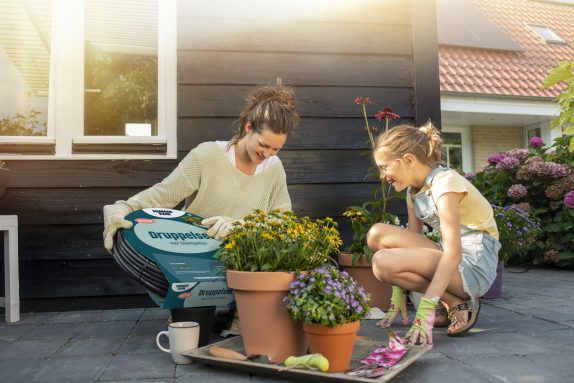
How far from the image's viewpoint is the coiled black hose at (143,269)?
1.86 meters

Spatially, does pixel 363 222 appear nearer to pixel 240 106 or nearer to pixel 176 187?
pixel 240 106

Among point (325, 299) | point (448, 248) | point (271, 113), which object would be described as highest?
point (271, 113)

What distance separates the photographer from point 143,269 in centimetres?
187

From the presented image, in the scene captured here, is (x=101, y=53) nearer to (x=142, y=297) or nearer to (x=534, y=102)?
(x=142, y=297)

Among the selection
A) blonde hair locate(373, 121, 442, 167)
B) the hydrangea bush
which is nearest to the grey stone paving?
blonde hair locate(373, 121, 442, 167)

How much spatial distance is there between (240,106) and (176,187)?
A: 85cm

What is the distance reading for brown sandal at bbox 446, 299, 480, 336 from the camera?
2062 millimetres

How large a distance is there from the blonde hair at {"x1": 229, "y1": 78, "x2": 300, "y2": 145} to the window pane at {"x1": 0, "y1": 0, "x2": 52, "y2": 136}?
121cm

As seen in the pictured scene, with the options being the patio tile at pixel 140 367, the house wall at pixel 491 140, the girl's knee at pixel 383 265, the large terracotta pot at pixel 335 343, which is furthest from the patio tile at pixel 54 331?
the house wall at pixel 491 140

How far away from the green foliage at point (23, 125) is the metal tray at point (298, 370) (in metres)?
1.68

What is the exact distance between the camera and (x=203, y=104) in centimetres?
286

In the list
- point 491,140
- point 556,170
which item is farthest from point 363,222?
point 491,140

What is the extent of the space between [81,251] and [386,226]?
1.58 metres

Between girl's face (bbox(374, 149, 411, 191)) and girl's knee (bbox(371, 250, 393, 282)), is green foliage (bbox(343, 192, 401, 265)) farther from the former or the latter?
girl's face (bbox(374, 149, 411, 191))
